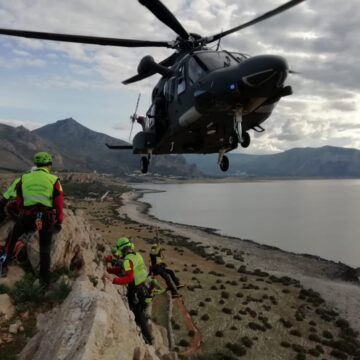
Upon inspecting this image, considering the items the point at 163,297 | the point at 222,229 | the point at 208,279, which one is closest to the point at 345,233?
the point at 222,229

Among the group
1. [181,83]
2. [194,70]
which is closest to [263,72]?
[194,70]

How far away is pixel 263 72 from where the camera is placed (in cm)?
962

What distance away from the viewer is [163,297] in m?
21.9

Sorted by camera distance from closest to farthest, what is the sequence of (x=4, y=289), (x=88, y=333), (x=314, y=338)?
(x=88, y=333), (x=4, y=289), (x=314, y=338)

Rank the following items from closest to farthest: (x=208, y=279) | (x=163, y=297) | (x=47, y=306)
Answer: (x=47, y=306)
(x=163, y=297)
(x=208, y=279)

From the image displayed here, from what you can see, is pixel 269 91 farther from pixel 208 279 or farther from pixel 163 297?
pixel 208 279

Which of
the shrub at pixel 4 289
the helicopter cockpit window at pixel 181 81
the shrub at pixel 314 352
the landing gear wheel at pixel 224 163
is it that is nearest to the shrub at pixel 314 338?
the shrub at pixel 314 352

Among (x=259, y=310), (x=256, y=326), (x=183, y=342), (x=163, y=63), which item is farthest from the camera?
(x=259, y=310)

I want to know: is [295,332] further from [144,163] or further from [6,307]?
[6,307]

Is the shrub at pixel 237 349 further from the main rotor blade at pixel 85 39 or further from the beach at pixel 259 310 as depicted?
the main rotor blade at pixel 85 39

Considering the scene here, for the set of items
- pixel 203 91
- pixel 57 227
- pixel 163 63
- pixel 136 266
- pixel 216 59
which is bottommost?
pixel 136 266

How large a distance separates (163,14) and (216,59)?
7.22 feet

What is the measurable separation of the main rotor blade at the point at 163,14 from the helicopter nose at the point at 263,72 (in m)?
3.61

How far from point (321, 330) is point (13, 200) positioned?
22.4m
